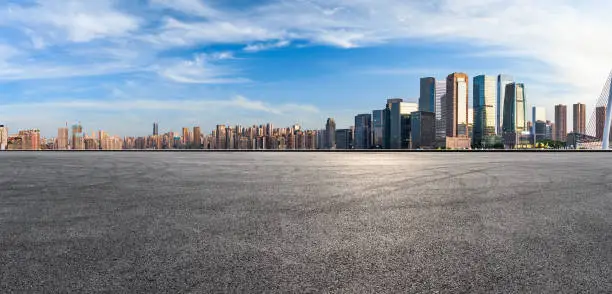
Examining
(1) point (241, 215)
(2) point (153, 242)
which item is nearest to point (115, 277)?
(2) point (153, 242)

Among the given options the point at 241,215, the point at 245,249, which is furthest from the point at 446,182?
the point at 245,249

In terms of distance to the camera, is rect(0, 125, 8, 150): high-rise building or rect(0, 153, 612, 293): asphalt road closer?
rect(0, 153, 612, 293): asphalt road

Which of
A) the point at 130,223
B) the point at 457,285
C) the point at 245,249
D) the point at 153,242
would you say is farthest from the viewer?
the point at 130,223

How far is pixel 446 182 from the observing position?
16859mm

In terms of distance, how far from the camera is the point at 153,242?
6820 mm

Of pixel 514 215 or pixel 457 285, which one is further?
pixel 514 215

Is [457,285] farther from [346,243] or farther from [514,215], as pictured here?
[514,215]

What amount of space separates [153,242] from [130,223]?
5.99 ft

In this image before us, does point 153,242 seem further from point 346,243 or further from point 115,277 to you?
point 346,243

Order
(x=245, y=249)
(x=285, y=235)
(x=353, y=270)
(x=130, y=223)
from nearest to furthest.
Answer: (x=353, y=270), (x=245, y=249), (x=285, y=235), (x=130, y=223)

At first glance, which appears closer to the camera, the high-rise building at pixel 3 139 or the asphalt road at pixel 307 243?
the asphalt road at pixel 307 243

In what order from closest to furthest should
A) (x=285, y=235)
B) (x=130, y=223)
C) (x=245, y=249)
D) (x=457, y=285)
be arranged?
1. (x=457, y=285)
2. (x=245, y=249)
3. (x=285, y=235)
4. (x=130, y=223)

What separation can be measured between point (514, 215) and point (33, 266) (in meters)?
8.24

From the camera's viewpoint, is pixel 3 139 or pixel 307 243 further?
pixel 3 139
